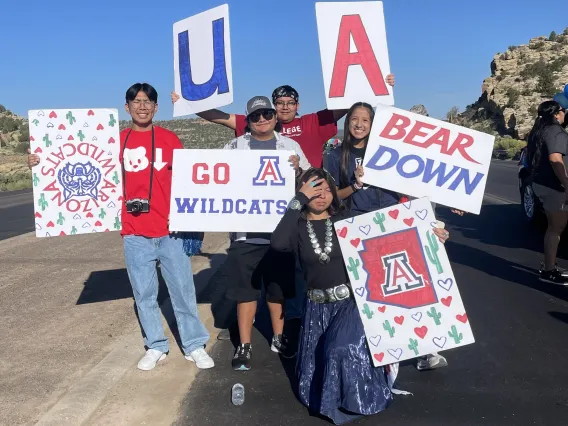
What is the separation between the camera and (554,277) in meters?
7.10

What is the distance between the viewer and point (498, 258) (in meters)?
8.66

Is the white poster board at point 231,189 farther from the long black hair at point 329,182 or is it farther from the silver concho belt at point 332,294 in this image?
the silver concho belt at point 332,294

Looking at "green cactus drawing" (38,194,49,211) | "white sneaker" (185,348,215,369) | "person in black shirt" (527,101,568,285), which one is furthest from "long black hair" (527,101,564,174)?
"green cactus drawing" (38,194,49,211)

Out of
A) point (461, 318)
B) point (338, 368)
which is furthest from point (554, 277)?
point (338, 368)

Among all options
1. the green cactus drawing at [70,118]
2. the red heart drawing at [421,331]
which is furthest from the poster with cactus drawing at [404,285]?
the green cactus drawing at [70,118]

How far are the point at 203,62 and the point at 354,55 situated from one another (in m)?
1.12

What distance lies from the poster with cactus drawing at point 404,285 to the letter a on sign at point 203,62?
1490 mm

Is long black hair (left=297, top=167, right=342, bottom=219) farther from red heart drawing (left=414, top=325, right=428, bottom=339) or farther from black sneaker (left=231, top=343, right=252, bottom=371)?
black sneaker (left=231, top=343, right=252, bottom=371)

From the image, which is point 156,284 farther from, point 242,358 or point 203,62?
point 203,62

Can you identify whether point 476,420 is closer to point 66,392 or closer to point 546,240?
point 66,392

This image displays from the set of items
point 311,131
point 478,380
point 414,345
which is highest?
point 311,131

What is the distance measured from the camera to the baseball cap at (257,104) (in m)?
4.68

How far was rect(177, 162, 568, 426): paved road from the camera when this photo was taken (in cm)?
392

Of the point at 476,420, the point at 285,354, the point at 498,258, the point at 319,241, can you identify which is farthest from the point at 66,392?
the point at 498,258
